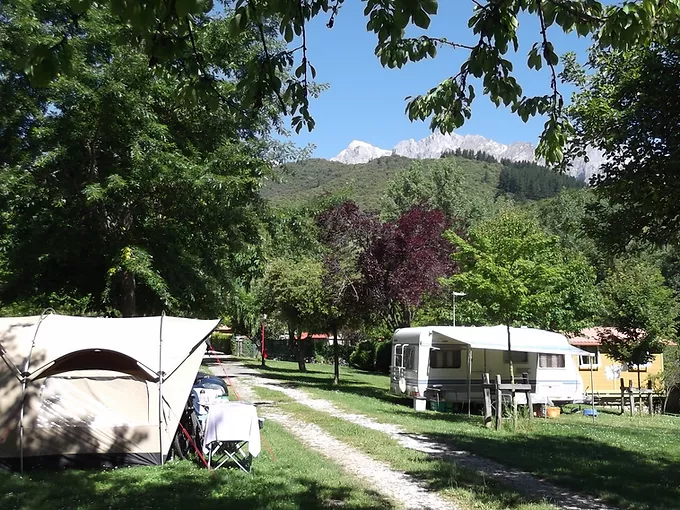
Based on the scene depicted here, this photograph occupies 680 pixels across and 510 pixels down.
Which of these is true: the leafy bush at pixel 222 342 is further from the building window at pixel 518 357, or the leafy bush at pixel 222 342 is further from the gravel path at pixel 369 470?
the gravel path at pixel 369 470

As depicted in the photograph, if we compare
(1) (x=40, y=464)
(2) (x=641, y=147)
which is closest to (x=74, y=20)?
(1) (x=40, y=464)

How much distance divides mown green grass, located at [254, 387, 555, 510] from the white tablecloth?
1.96 m

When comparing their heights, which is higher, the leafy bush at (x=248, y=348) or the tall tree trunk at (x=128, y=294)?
the tall tree trunk at (x=128, y=294)

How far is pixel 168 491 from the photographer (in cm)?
731

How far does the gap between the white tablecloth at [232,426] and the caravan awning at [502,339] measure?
10001 mm

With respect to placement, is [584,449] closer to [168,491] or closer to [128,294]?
[168,491]

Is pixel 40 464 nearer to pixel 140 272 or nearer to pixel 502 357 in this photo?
pixel 140 272

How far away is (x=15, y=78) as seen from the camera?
1082 centimetres

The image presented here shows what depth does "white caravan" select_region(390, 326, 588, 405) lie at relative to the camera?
60.1ft

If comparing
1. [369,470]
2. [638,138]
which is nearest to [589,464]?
[369,470]

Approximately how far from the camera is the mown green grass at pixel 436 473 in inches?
268

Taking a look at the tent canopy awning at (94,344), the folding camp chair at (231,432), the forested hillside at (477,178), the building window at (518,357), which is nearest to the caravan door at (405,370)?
the building window at (518,357)

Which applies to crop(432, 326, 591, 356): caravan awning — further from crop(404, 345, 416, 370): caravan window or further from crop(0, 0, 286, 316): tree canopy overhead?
crop(0, 0, 286, 316): tree canopy overhead

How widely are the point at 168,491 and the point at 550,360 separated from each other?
15.4m
